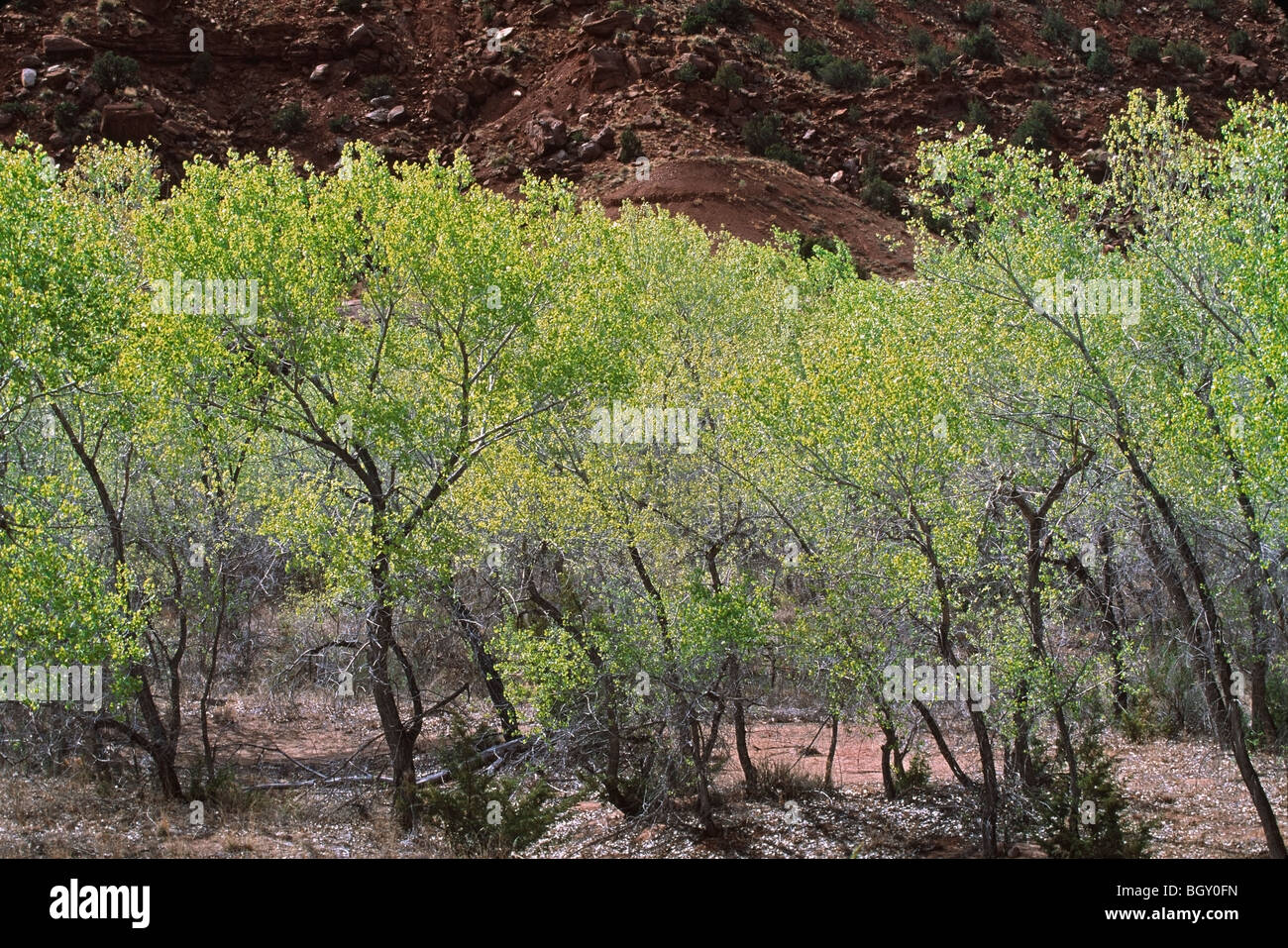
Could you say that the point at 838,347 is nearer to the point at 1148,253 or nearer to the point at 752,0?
the point at 1148,253

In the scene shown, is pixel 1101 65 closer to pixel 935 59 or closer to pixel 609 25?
pixel 935 59

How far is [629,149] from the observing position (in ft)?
182

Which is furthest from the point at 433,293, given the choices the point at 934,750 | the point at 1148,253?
the point at 934,750

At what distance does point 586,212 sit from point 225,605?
8.47m

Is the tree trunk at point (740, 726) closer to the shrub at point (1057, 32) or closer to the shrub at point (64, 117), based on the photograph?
the shrub at point (64, 117)

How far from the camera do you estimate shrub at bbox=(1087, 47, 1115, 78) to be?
69812mm

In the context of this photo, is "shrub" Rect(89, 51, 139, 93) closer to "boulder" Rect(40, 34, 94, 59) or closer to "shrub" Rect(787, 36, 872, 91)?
"boulder" Rect(40, 34, 94, 59)

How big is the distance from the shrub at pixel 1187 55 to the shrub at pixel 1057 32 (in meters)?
6.83

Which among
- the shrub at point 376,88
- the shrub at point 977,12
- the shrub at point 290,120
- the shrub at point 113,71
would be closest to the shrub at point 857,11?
the shrub at point 977,12

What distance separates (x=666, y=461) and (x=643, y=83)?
50122 mm

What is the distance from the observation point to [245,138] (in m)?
60.7

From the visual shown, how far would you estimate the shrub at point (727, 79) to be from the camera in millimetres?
62906

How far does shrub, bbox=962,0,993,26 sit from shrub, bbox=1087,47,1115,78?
957cm

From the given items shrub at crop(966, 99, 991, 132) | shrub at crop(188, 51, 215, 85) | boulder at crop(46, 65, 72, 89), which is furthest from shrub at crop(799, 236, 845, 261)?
boulder at crop(46, 65, 72, 89)
